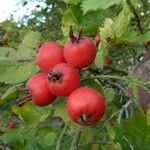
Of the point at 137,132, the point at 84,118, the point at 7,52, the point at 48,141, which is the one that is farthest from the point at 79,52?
the point at 48,141

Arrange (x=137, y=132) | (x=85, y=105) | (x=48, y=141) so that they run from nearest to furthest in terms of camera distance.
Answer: (x=137, y=132)
(x=85, y=105)
(x=48, y=141)

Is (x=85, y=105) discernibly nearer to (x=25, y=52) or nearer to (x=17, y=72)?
(x=17, y=72)

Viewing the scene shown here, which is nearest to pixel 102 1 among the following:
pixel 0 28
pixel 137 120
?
pixel 137 120

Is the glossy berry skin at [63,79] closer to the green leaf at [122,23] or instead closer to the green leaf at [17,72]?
the green leaf at [17,72]

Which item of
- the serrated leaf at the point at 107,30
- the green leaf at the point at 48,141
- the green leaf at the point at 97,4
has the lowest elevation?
the green leaf at the point at 48,141

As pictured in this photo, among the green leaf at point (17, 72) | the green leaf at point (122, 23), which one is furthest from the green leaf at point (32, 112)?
the green leaf at point (122, 23)

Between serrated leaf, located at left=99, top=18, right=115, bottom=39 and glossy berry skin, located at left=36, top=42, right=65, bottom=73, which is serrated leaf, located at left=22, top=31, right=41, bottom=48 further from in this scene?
glossy berry skin, located at left=36, top=42, right=65, bottom=73
